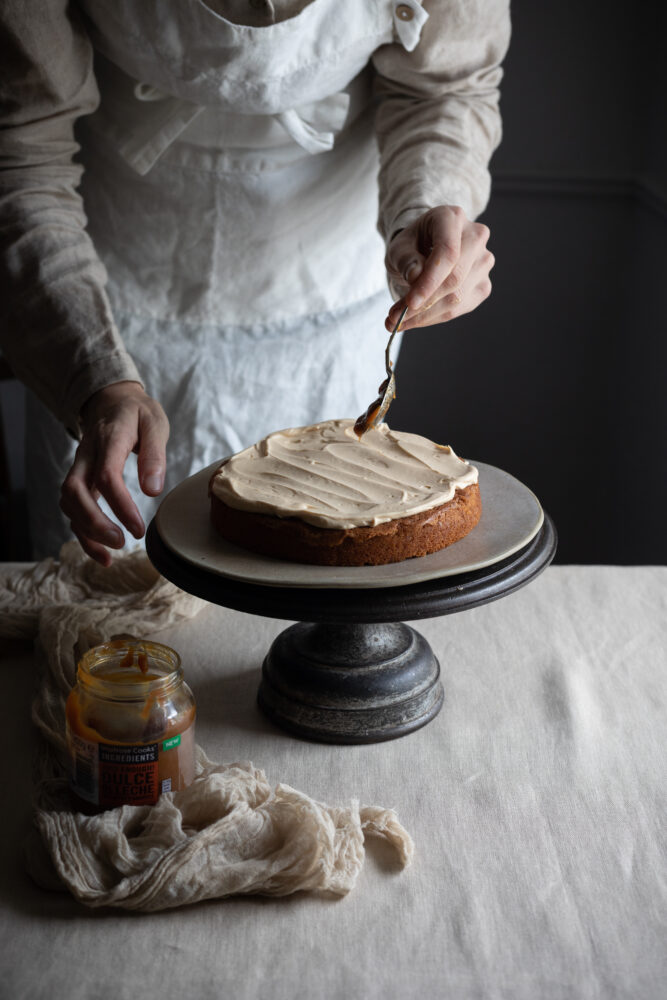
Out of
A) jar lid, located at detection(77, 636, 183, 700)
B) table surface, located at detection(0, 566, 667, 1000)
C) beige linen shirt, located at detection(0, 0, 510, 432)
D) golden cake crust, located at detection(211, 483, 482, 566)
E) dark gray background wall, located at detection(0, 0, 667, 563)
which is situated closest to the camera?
table surface, located at detection(0, 566, 667, 1000)

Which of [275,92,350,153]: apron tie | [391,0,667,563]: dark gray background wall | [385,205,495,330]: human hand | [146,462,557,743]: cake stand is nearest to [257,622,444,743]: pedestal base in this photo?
[146,462,557,743]: cake stand

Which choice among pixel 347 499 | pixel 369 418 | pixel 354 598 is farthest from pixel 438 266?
pixel 354 598

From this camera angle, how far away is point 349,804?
855 millimetres

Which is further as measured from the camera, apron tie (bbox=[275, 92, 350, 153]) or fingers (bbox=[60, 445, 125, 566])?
apron tie (bbox=[275, 92, 350, 153])

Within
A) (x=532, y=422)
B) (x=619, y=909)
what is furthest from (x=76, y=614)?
(x=532, y=422)

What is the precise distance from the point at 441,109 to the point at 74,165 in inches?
19.5

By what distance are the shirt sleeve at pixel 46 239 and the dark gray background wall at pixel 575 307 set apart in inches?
56.3

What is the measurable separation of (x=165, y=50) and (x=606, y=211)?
154 cm

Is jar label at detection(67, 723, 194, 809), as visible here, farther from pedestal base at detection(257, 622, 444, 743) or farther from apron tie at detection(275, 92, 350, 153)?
apron tie at detection(275, 92, 350, 153)

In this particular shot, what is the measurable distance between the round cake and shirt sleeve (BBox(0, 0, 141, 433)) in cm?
22

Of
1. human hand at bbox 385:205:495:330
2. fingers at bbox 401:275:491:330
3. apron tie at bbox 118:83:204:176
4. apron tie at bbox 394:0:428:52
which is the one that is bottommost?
fingers at bbox 401:275:491:330

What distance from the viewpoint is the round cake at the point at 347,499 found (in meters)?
0.89

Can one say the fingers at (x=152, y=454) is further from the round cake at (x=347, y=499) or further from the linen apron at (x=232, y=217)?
the linen apron at (x=232, y=217)

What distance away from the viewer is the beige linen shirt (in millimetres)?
1136
